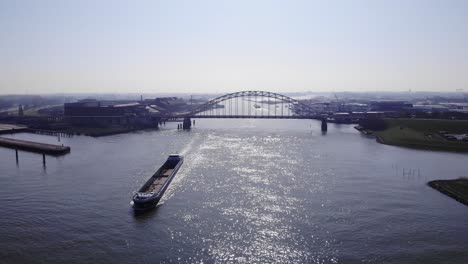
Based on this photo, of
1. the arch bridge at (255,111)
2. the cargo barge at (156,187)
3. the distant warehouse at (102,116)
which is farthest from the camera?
the arch bridge at (255,111)

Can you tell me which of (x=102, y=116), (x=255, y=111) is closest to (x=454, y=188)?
(x=102, y=116)

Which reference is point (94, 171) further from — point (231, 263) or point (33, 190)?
point (231, 263)

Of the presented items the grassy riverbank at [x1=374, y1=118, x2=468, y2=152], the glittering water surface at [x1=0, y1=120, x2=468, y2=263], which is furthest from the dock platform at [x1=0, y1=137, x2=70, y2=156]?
the grassy riverbank at [x1=374, y1=118, x2=468, y2=152]

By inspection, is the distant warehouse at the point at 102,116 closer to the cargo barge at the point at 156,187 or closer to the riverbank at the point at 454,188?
the cargo barge at the point at 156,187

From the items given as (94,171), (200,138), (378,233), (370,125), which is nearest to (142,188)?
(94,171)

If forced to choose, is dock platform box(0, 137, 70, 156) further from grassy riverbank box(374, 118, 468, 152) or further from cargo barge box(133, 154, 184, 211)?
grassy riverbank box(374, 118, 468, 152)

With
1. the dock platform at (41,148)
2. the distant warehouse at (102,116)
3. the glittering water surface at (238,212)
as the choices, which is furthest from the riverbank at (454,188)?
the distant warehouse at (102,116)
